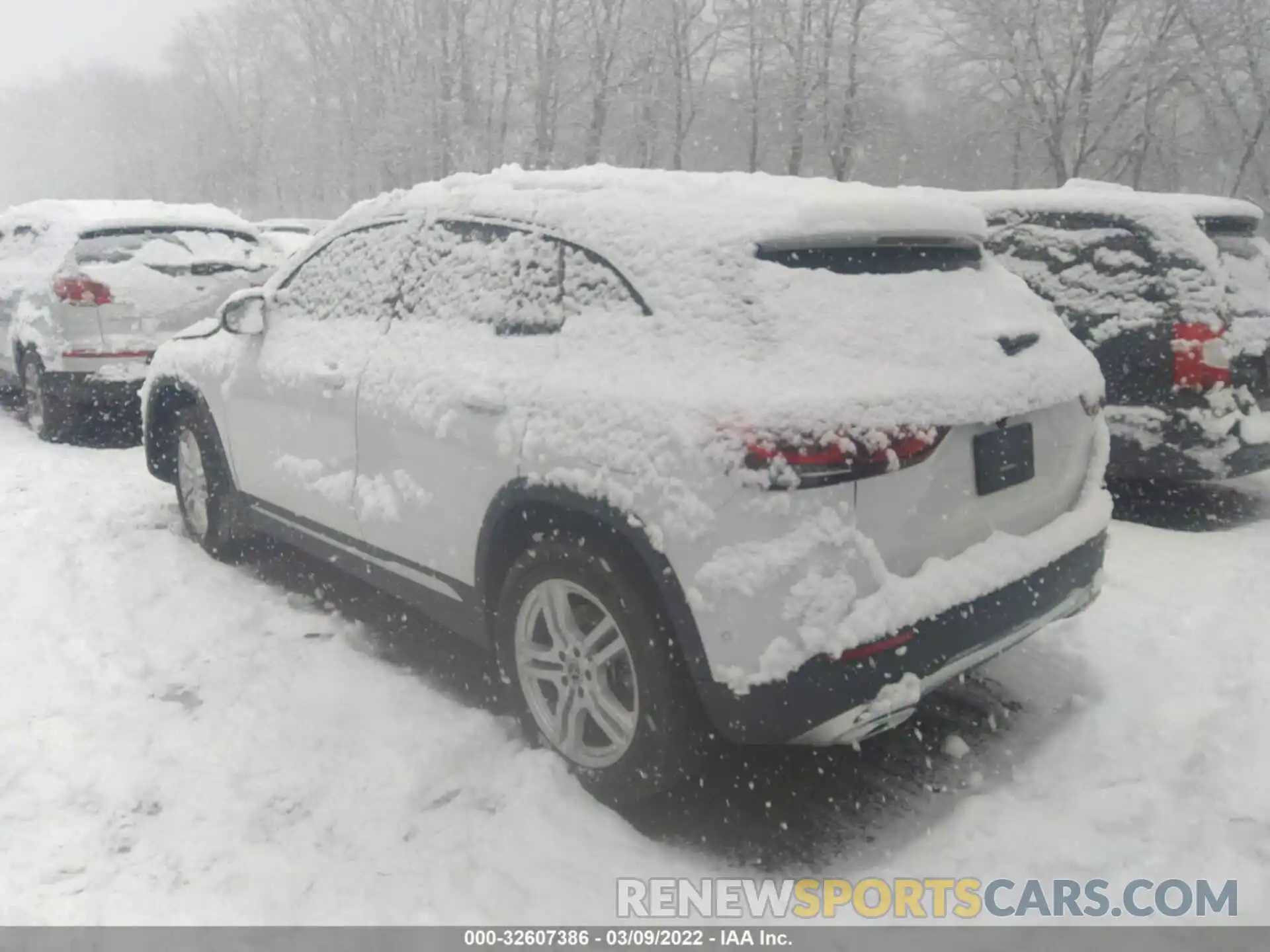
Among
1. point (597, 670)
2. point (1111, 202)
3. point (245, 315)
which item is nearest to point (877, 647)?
point (597, 670)

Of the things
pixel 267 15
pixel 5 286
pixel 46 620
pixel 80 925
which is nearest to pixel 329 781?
pixel 80 925

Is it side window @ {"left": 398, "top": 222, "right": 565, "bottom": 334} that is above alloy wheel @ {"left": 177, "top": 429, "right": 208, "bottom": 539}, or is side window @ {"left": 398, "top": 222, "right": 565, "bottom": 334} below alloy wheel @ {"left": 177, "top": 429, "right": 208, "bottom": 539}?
above

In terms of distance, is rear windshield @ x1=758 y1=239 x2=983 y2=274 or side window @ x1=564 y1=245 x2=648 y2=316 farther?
side window @ x1=564 y1=245 x2=648 y2=316

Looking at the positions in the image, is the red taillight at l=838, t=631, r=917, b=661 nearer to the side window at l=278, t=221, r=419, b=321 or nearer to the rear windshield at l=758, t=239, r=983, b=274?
the rear windshield at l=758, t=239, r=983, b=274

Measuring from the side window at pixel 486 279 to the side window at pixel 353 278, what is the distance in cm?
12

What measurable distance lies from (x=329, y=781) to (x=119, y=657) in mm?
1407

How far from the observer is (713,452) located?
96.0 inches

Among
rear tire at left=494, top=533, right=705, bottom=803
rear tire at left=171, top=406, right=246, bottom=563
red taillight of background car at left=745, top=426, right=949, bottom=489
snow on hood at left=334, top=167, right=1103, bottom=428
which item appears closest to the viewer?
red taillight of background car at left=745, top=426, right=949, bottom=489

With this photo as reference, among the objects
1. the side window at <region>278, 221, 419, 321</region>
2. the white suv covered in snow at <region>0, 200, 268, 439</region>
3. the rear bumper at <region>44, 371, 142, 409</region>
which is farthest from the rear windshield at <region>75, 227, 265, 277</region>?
the side window at <region>278, 221, 419, 321</region>

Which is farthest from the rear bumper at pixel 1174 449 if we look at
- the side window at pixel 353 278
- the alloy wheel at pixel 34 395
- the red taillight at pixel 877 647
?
the alloy wheel at pixel 34 395

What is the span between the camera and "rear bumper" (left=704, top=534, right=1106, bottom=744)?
8.09ft

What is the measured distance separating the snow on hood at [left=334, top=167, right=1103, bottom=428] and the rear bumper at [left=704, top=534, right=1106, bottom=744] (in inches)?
21.8

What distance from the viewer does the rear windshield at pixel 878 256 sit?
2.70 m

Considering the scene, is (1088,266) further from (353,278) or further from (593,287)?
(353,278)
